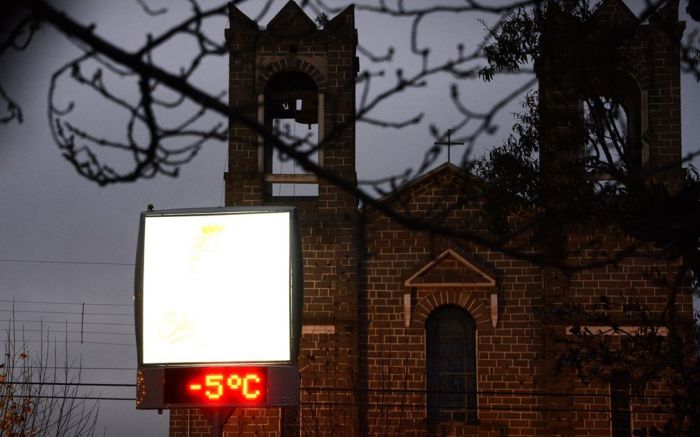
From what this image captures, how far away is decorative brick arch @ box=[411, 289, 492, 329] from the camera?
2331 cm

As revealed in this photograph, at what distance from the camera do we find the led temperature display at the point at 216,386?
16031 millimetres

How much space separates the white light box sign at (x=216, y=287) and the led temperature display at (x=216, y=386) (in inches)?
14.3

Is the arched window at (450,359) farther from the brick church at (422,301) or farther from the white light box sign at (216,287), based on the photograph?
the white light box sign at (216,287)

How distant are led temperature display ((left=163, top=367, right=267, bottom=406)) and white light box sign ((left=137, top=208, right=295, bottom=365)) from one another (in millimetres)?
363

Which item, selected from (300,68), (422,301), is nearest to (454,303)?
(422,301)

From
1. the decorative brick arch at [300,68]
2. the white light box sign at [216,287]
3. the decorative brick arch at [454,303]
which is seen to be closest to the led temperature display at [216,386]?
the white light box sign at [216,287]

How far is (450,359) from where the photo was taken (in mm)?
23562

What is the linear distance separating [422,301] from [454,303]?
1.90ft

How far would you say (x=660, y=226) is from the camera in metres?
7.00

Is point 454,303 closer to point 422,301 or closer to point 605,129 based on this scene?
point 422,301

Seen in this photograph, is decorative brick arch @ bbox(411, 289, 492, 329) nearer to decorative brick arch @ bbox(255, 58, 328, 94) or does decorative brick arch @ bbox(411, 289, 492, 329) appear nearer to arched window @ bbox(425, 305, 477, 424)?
arched window @ bbox(425, 305, 477, 424)

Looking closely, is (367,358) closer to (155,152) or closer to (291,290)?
(291,290)

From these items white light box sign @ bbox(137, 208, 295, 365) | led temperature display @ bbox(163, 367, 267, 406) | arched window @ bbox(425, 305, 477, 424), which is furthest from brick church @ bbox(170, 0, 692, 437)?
led temperature display @ bbox(163, 367, 267, 406)

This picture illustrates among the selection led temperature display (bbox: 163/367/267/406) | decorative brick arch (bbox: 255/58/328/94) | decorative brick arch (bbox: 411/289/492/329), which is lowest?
led temperature display (bbox: 163/367/267/406)
